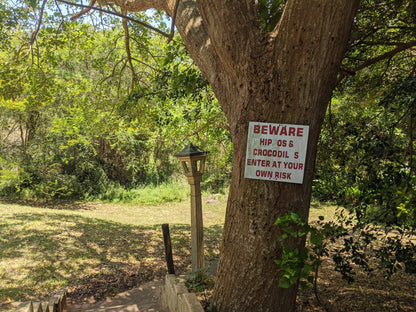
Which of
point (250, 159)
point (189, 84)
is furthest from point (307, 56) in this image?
point (189, 84)

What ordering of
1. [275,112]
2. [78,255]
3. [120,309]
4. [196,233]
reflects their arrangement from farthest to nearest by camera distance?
[78,255]
[196,233]
[120,309]
[275,112]

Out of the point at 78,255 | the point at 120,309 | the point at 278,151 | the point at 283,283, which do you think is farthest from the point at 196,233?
the point at 78,255

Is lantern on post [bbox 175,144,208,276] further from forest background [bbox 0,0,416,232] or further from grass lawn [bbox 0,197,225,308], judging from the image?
grass lawn [bbox 0,197,225,308]

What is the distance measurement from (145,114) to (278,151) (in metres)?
6.03

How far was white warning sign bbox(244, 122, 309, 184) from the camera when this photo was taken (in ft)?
7.81

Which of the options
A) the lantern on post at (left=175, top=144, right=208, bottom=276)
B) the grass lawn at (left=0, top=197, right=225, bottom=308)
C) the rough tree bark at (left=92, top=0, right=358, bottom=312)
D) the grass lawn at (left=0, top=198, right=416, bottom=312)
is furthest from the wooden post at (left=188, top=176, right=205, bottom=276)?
the rough tree bark at (left=92, top=0, right=358, bottom=312)

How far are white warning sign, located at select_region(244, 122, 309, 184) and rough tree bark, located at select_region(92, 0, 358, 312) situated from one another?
0.05 metres

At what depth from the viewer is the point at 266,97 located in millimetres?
2416

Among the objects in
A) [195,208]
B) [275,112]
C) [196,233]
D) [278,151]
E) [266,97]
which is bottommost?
[196,233]

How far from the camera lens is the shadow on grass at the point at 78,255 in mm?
5391

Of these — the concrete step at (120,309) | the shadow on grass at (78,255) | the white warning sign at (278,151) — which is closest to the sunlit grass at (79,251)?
the shadow on grass at (78,255)

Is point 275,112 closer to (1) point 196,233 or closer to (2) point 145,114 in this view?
(1) point 196,233

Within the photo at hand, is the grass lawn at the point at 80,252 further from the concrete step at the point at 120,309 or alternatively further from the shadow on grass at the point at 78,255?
the concrete step at the point at 120,309

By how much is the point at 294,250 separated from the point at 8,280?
5.12 meters
